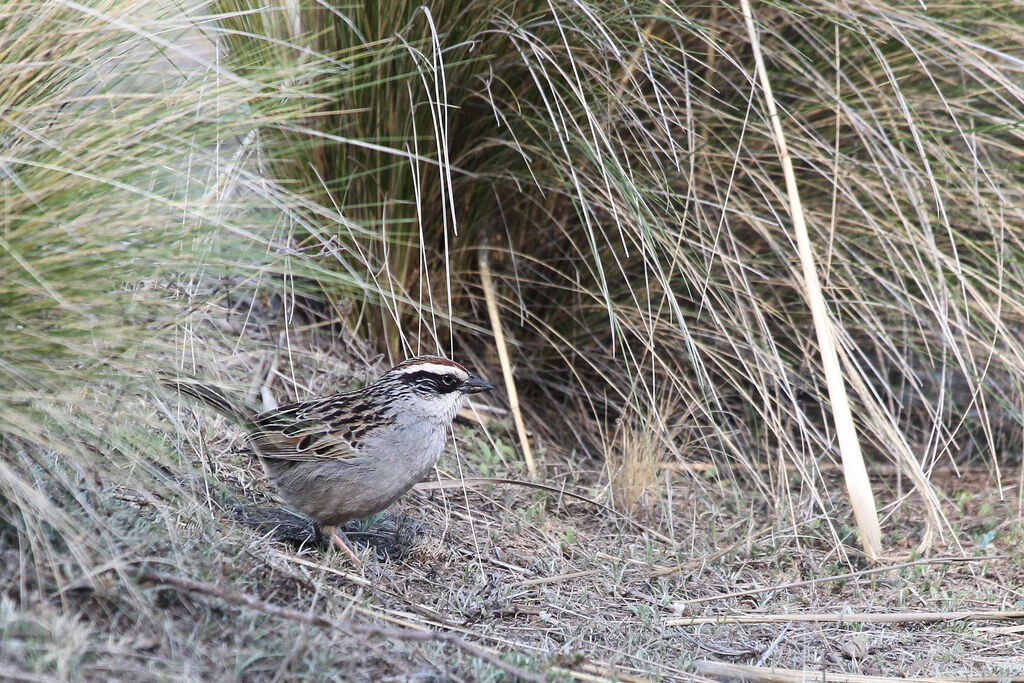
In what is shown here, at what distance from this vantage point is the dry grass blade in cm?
432

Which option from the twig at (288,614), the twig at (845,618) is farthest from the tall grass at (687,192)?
the twig at (288,614)

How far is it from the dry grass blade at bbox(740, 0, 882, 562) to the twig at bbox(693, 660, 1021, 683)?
2.91ft

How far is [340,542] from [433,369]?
0.77m

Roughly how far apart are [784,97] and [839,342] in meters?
1.47

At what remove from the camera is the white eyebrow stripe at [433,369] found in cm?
419

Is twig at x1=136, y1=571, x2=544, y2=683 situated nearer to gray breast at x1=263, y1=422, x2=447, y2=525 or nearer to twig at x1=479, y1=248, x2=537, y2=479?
gray breast at x1=263, y1=422, x2=447, y2=525

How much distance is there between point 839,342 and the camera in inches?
188

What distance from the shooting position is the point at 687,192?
209 inches

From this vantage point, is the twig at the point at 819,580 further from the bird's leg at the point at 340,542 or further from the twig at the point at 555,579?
the bird's leg at the point at 340,542

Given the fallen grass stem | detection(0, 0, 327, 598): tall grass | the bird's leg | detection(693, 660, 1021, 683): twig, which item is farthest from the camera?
the fallen grass stem

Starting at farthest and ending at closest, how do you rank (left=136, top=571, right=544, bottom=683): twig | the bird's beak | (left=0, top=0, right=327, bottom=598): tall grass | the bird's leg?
the bird's beak
the bird's leg
(left=0, top=0, right=327, bottom=598): tall grass
(left=136, top=571, right=544, bottom=683): twig

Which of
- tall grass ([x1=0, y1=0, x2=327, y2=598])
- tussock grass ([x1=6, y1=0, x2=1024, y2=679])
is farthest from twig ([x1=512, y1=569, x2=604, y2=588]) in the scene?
tall grass ([x1=0, y1=0, x2=327, y2=598])

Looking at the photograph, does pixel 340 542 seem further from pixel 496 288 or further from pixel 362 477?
pixel 496 288

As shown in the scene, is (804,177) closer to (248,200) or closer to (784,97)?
(784,97)
